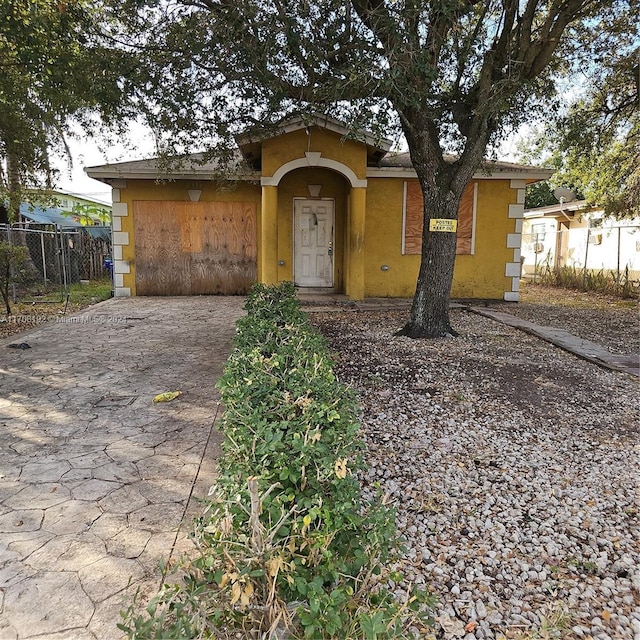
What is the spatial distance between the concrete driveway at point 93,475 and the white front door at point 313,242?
574 cm

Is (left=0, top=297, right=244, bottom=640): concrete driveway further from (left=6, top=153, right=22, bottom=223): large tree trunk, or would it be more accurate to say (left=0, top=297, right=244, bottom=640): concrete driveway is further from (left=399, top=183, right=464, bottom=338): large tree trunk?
(left=6, top=153, right=22, bottom=223): large tree trunk

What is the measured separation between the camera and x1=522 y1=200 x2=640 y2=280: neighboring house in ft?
47.5

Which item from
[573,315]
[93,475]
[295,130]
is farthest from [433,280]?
[295,130]

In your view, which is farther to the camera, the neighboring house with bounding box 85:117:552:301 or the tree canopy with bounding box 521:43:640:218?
the neighboring house with bounding box 85:117:552:301

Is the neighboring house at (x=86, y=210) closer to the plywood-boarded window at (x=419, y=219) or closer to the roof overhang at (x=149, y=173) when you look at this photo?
the roof overhang at (x=149, y=173)

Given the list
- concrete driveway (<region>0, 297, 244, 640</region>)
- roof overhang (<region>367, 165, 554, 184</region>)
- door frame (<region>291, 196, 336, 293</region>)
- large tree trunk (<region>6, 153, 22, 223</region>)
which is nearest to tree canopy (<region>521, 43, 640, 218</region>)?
roof overhang (<region>367, 165, 554, 184</region>)

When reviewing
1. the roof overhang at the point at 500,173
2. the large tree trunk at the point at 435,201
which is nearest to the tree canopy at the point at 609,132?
the roof overhang at the point at 500,173

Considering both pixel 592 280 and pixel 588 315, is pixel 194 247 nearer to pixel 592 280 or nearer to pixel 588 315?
pixel 588 315

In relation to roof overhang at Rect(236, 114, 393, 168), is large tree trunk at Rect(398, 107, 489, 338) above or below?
below

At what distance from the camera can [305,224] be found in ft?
37.9

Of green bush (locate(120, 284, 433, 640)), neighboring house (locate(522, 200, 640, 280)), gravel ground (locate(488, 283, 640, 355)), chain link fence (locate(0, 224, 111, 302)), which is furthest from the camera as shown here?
neighboring house (locate(522, 200, 640, 280))

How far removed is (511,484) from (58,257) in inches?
436

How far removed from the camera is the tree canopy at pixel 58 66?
5.19 metres

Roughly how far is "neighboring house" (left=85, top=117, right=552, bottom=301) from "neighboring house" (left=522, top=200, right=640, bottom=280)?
14.6 ft
